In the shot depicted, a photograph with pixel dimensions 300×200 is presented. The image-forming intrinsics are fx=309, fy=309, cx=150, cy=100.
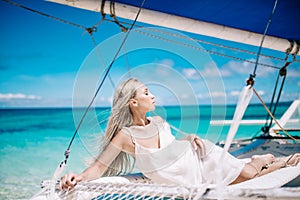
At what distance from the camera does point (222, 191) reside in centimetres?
63

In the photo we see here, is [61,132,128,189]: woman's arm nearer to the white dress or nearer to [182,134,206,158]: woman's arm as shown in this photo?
the white dress

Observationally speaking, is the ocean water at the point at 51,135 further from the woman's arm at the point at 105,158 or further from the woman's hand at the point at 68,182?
the woman's hand at the point at 68,182

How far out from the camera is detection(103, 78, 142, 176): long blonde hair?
1.09m

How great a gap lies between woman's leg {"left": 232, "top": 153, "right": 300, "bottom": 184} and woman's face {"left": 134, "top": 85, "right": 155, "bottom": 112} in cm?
40

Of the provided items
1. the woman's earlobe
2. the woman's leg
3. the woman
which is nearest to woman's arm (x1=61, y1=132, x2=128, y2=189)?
the woman

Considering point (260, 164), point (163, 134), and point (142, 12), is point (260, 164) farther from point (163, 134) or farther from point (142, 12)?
point (142, 12)

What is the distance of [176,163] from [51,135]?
28.0ft

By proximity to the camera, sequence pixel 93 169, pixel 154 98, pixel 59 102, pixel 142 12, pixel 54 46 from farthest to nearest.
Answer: pixel 59 102 → pixel 54 46 → pixel 142 12 → pixel 154 98 → pixel 93 169

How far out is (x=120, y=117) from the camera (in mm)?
1109

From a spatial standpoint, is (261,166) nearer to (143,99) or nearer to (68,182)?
(143,99)

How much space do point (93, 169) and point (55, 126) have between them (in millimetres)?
9174

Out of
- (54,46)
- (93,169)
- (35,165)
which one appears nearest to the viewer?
(93,169)

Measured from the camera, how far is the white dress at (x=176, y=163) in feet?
3.44

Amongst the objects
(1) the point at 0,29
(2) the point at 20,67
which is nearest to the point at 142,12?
(1) the point at 0,29
